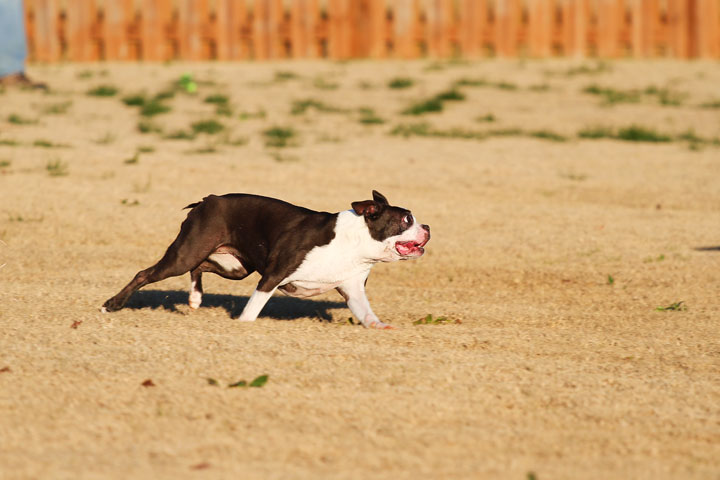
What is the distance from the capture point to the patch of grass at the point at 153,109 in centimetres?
1639

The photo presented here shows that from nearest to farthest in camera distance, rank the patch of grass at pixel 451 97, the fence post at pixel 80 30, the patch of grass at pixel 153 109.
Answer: the patch of grass at pixel 153 109 → the patch of grass at pixel 451 97 → the fence post at pixel 80 30

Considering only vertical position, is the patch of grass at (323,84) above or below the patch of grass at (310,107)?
above

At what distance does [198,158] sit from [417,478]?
31.3 feet

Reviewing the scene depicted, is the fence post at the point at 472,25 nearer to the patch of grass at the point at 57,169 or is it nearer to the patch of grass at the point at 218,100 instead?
the patch of grass at the point at 218,100

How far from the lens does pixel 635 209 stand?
11875mm

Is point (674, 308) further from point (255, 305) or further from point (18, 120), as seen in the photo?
point (18, 120)

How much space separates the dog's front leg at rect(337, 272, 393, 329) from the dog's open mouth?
0.32m

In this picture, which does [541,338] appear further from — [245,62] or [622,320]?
[245,62]

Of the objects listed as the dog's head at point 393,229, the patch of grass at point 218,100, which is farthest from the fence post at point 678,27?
the dog's head at point 393,229

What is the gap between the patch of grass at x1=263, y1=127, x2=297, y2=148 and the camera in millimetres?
14430

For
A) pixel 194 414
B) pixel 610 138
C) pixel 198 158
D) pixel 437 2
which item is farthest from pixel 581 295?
pixel 437 2

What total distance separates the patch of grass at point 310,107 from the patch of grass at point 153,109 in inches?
77.4

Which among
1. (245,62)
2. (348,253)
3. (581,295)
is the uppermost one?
(245,62)

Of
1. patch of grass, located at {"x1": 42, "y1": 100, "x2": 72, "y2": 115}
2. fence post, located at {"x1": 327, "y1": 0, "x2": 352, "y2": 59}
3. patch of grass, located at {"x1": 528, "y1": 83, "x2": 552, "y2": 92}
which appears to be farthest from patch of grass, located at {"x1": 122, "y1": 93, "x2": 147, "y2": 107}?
patch of grass, located at {"x1": 528, "y1": 83, "x2": 552, "y2": 92}
